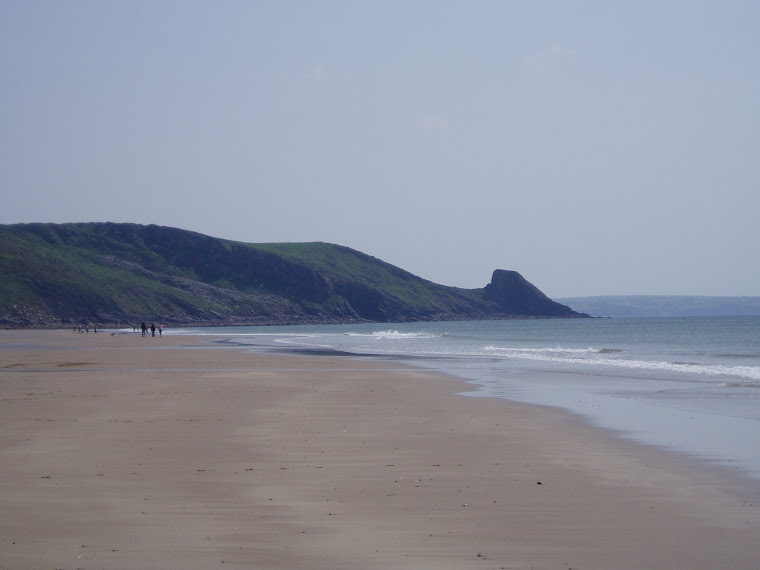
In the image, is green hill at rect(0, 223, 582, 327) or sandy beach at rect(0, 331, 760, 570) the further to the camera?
green hill at rect(0, 223, 582, 327)

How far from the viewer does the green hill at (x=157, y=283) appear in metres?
130

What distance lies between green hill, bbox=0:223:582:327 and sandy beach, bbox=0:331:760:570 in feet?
367

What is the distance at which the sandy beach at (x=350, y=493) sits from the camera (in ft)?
22.0

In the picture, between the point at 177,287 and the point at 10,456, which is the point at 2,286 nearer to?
the point at 177,287

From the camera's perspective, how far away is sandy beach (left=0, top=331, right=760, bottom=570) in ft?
22.0

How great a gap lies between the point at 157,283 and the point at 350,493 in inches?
6398

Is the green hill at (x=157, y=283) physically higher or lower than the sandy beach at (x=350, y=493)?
higher

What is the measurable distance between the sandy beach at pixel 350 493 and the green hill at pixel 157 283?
367ft

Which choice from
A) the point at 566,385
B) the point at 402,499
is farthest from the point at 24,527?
the point at 566,385

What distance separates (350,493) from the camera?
888 cm

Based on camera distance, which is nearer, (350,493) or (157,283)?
(350,493)

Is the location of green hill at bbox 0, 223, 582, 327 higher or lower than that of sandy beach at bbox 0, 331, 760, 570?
higher

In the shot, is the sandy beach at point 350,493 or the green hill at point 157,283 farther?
the green hill at point 157,283

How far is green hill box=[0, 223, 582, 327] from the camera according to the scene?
130m
